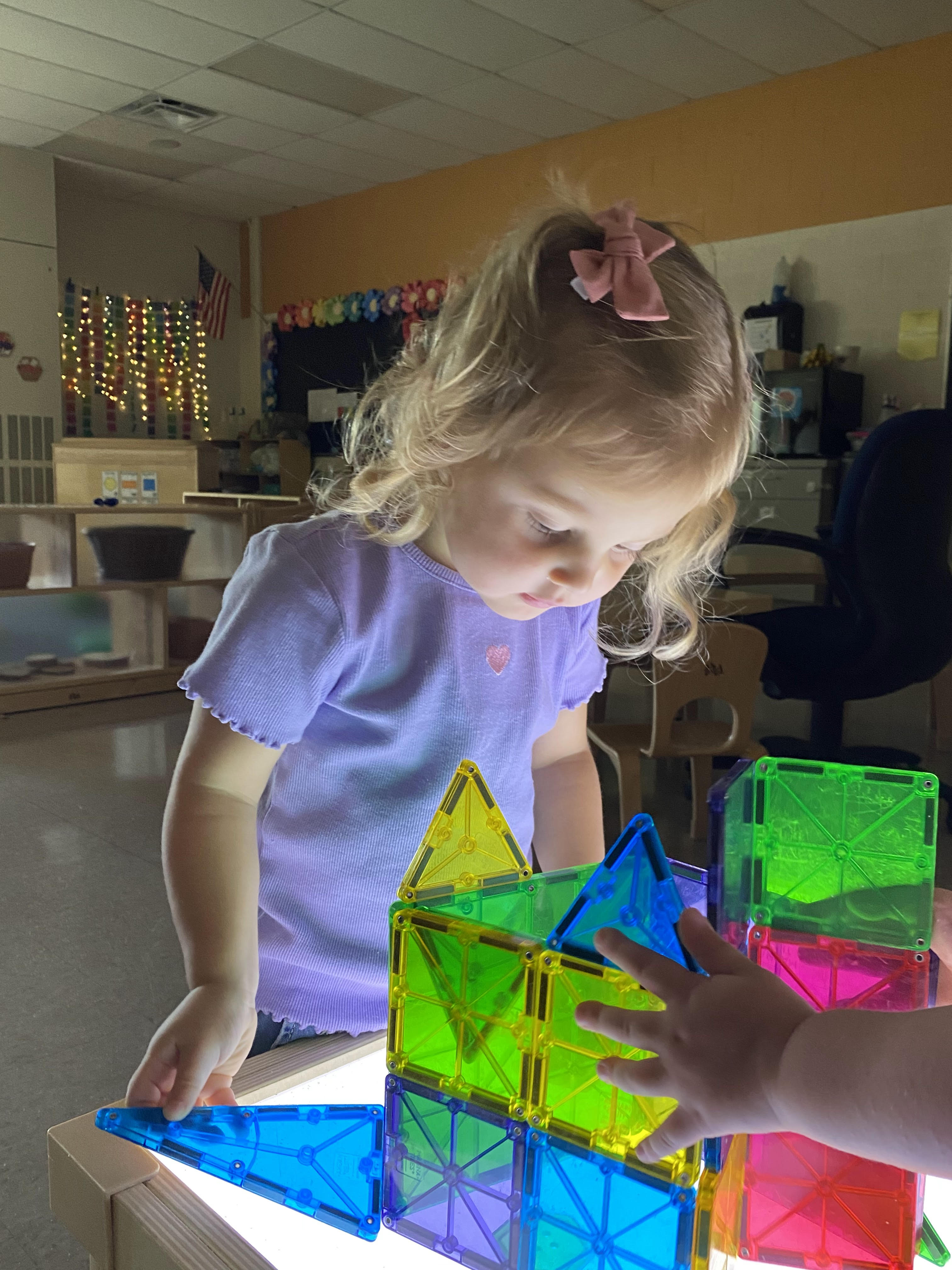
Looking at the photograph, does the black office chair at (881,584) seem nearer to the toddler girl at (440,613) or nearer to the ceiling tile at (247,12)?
the toddler girl at (440,613)

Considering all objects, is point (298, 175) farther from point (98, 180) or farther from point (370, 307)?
point (98, 180)

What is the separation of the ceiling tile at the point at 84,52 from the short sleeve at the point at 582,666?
448 cm

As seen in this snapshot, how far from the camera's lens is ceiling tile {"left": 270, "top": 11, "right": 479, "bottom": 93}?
13.6 ft

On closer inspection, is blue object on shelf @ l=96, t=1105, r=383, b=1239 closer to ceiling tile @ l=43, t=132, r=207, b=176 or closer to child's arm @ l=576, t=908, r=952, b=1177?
child's arm @ l=576, t=908, r=952, b=1177

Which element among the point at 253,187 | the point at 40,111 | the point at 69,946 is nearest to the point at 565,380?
the point at 69,946

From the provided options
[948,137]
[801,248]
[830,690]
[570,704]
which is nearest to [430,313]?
[801,248]

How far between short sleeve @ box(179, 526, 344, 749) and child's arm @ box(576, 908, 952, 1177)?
38 centimetres

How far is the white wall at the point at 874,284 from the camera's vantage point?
13.8 ft

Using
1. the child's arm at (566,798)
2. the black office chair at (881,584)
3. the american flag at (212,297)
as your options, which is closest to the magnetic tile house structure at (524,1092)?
the child's arm at (566,798)

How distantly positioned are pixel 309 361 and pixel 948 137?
168 inches

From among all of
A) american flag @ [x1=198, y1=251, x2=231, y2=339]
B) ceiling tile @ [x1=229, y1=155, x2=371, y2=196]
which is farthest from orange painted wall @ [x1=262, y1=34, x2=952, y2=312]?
american flag @ [x1=198, y1=251, x2=231, y2=339]

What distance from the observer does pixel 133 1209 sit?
0.48 meters

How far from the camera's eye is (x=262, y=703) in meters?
0.69

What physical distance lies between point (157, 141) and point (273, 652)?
5.88 meters
